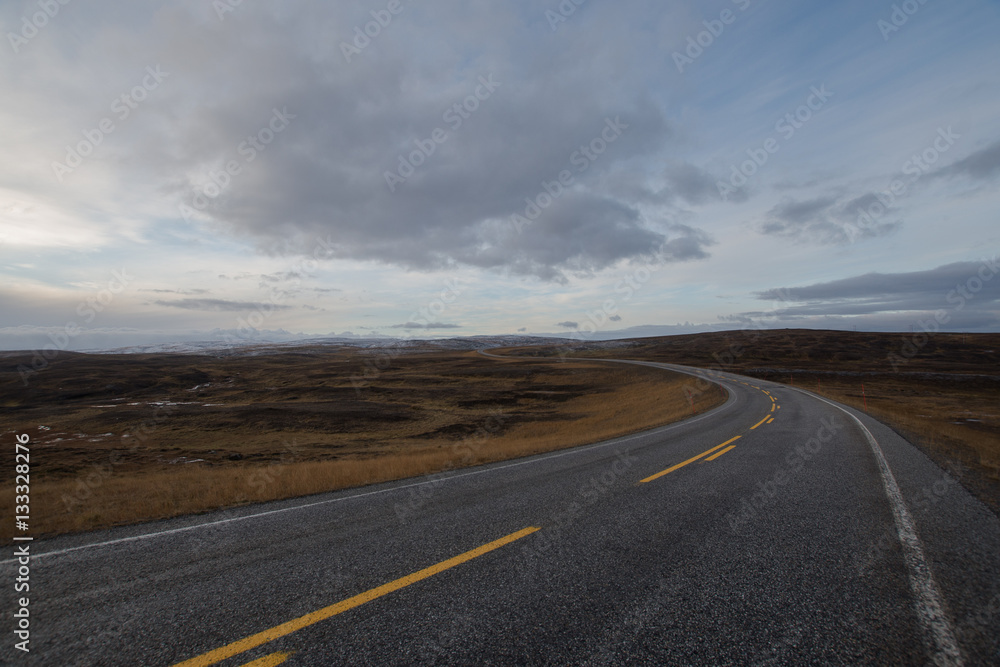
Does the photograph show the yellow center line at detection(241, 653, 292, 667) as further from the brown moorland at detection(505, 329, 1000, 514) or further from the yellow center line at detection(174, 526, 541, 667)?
the brown moorland at detection(505, 329, 1000, 514)

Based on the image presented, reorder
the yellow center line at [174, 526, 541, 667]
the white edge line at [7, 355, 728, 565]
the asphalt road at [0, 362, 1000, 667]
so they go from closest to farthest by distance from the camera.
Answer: the yellow center line at [174, 526, 541, 667] < the asphalt road at [0, 362, 1000, 667] < the white edge line at [7, 355, 728, 565]

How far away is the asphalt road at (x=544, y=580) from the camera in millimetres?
3324

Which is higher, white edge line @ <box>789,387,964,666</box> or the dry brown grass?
white edge line @ <box>789,387,964,666</box>

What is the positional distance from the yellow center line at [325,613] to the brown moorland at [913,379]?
858 centimetres

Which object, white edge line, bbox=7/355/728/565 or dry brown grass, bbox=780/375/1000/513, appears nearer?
white edge line, bbox=7/355/728/565

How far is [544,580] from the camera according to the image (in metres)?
4.40

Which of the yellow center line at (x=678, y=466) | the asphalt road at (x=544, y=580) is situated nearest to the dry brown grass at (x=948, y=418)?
the asphalt road at (x=544, y=580)

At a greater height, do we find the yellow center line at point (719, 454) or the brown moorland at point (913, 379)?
the yellow center line at point (719, 454)

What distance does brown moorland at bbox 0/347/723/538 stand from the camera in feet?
29.5

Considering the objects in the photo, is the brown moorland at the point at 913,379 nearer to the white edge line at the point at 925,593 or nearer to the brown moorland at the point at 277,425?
the white edge line at the point at 925,593

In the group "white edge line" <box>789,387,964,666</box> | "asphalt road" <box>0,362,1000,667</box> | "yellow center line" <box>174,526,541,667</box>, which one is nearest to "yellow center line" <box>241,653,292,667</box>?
"asphalt road" <box>0,362,1000,667</box>

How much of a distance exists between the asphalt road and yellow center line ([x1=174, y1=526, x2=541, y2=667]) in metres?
0.02

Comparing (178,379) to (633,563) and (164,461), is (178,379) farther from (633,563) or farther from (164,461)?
(633,563)

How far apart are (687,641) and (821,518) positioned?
436 centimetres
